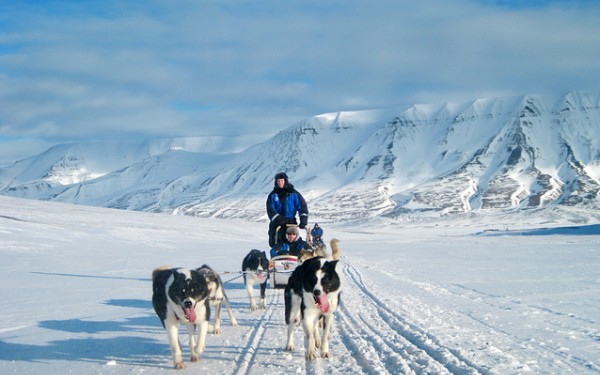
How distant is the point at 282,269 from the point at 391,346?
253 cm

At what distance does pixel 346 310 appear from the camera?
11.0 m

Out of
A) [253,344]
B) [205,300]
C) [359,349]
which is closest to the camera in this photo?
[205,300]

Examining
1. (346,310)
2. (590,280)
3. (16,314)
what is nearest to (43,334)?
(16,314)

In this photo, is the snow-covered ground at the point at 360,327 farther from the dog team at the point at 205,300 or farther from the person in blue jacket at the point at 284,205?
the person in blue jacket at the point at 284,205

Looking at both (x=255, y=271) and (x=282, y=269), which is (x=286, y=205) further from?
(x=255, y=271)

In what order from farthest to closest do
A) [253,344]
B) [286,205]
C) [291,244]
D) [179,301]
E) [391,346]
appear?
[286,205] → [291,244] → [253,344] → [391,346] → [179,301]

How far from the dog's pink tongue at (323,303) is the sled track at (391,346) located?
34.4 inches

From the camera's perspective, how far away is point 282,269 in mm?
9320

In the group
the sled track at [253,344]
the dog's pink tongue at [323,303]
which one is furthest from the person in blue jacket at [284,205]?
the dog's pink tongue at [323,303]

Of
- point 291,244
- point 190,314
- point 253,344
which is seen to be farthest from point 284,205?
point 190,314

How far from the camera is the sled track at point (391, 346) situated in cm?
651

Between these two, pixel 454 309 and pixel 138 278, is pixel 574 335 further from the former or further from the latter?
pixel 138 278

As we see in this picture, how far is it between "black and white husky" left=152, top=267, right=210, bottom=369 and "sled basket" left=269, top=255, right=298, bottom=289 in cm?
246

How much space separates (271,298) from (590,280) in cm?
982
